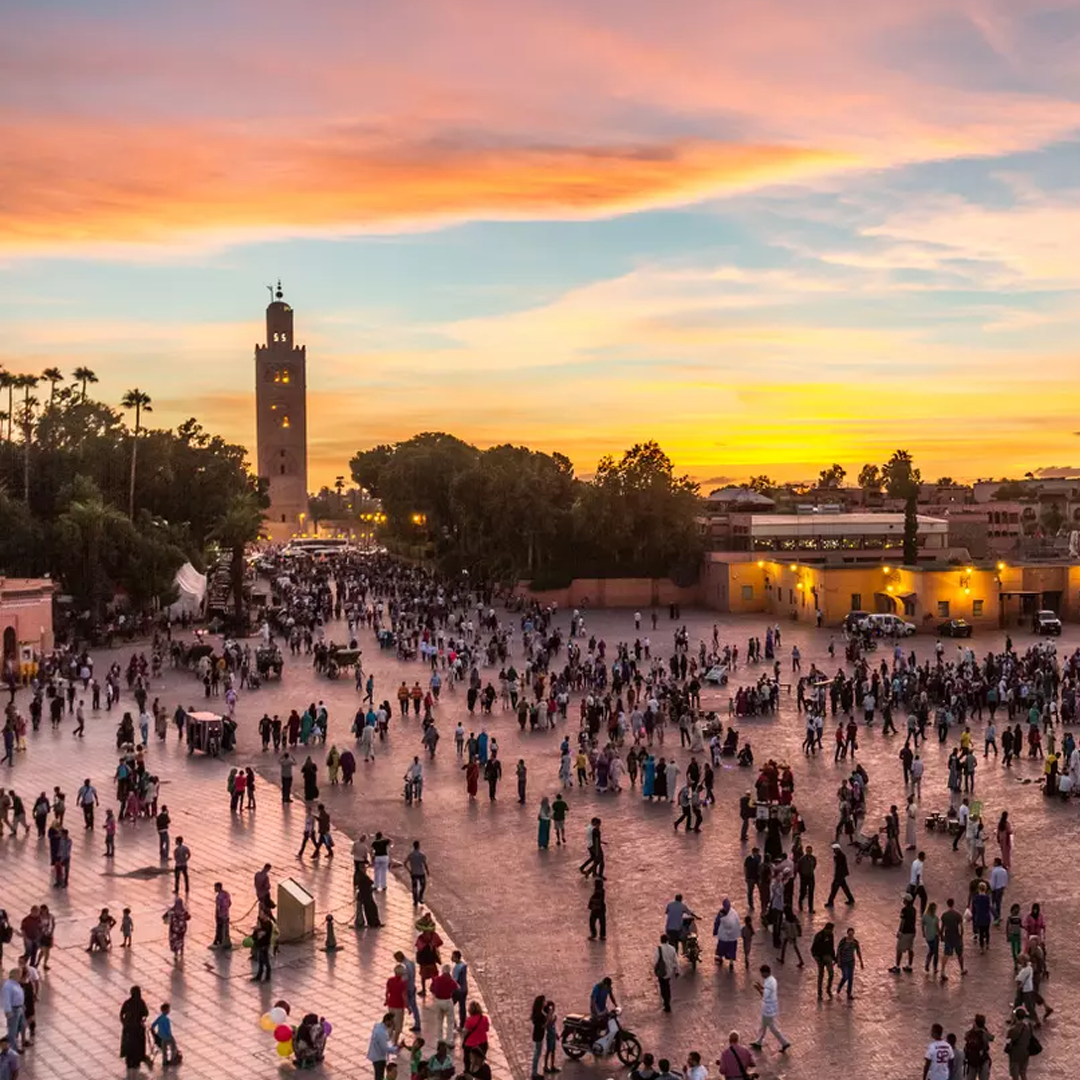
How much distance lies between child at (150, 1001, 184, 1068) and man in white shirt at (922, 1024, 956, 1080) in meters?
7.29

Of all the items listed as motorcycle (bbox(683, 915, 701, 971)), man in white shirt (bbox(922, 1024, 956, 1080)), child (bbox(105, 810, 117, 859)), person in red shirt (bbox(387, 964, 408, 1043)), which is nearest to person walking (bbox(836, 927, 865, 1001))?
motorcycle (bbox(683, 915, 701, 971))

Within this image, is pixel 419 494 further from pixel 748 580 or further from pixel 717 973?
pixel 717 973

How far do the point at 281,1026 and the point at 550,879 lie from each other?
6.72 metres

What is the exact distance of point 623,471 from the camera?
65625 millimetres

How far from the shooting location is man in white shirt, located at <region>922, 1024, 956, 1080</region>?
1140 centimetres

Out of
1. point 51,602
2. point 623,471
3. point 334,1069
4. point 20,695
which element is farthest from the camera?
point 623,471

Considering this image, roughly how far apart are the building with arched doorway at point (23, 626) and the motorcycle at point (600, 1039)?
3007 cm

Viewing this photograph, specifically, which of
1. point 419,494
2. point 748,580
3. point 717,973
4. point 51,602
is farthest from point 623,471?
point 717,973

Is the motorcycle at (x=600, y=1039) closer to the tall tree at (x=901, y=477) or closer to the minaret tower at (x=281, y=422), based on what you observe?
the tall tree at (x=901, y=477)

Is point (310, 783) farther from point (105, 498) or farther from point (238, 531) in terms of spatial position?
point (105, 498)

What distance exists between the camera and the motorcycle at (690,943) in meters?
15.2

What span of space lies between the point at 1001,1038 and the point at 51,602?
1493 inches

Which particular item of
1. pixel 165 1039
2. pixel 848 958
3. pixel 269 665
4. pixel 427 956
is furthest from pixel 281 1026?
pixel 269 665

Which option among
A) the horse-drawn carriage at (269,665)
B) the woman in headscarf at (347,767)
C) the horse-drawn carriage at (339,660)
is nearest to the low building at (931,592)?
the horse-drawn carriage at (339,660)
